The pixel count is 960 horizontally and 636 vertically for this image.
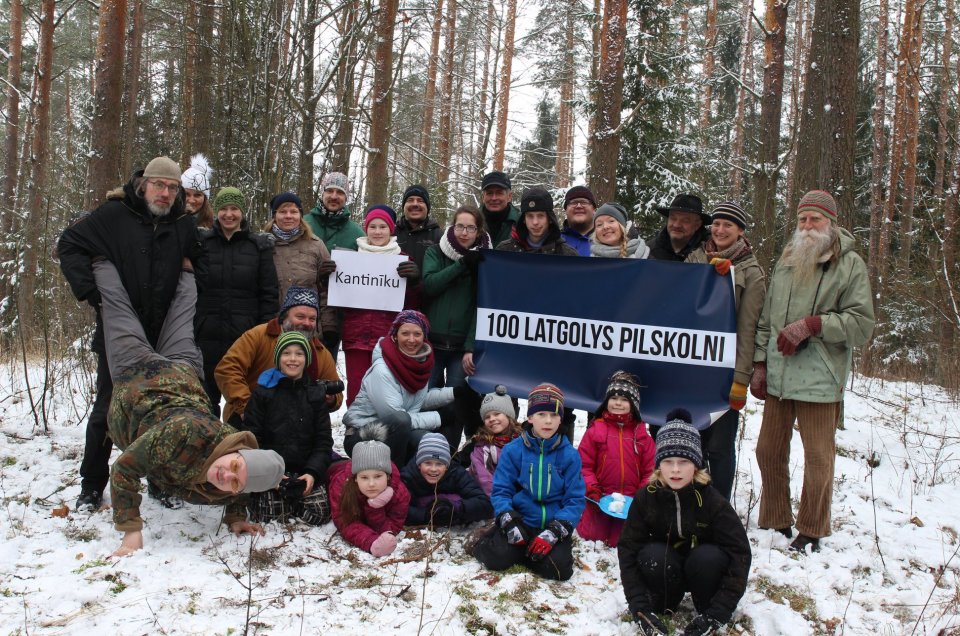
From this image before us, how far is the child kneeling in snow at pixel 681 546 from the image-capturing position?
3.50 m

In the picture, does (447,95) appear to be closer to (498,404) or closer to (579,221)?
(579,221)

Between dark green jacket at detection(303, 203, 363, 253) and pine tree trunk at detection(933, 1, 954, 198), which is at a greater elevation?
pine tree trunk at detection(933, 1, 954, 198)

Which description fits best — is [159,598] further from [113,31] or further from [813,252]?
[113,31]

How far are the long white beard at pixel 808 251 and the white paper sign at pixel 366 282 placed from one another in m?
2.97

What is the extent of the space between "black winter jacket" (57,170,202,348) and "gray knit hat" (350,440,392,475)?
5.36 ft

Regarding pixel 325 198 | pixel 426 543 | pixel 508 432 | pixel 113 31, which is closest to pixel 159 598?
pixel 426 543

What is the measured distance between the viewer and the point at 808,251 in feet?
14.6

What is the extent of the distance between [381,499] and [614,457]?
168 centimetres

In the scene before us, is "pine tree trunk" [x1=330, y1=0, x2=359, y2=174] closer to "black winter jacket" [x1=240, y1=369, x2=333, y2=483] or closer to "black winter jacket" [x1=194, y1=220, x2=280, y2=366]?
"black winter jacket" [x1=194, y1=220, x2=280, y2=366]

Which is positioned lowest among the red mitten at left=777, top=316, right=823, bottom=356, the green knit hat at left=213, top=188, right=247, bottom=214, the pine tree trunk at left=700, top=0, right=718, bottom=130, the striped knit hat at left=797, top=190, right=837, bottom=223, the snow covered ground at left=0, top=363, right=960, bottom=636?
the snow covered ground at left=0, top=363, right=960, bottom=636

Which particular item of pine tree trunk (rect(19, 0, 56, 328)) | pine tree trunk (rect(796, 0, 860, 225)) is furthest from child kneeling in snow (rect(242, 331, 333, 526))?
pine tree trunk (rect(19, 0, 56, 328))

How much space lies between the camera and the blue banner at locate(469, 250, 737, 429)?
16.8ft

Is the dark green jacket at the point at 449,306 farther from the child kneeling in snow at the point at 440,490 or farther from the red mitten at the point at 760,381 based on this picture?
the red mitten at the point at 760,381

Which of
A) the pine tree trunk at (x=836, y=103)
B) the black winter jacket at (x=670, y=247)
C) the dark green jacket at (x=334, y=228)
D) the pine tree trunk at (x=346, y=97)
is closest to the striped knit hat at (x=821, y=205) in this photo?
the black winter jacket at (x=670, y=247)
